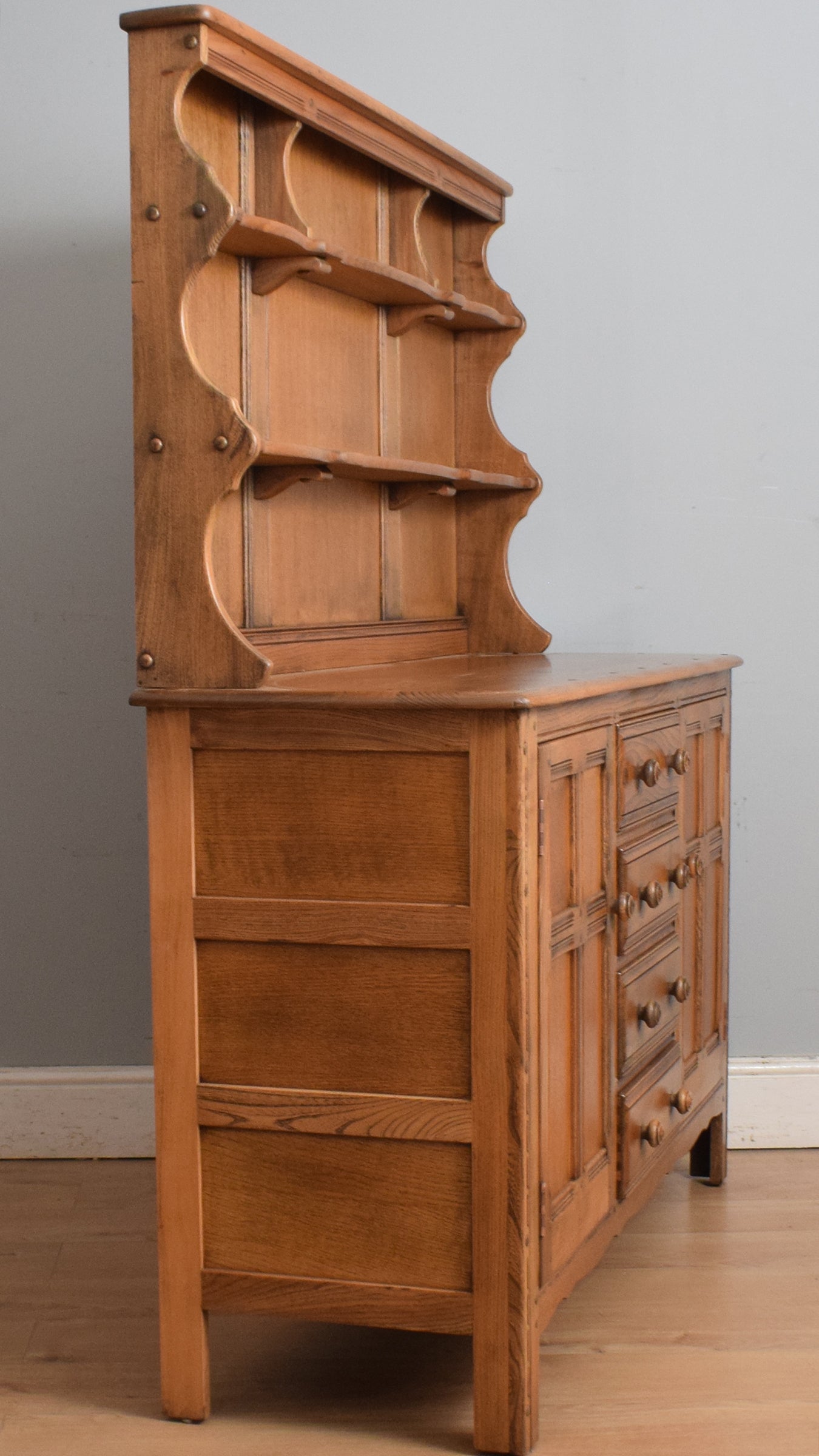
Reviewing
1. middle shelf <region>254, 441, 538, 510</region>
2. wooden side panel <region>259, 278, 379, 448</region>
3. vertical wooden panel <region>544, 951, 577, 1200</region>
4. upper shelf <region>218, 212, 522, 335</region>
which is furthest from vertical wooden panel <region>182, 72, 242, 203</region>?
vertical wooden panel <region>544, 951, 577, 1200</region>

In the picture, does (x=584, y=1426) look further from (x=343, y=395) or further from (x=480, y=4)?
(x=480, y=4)

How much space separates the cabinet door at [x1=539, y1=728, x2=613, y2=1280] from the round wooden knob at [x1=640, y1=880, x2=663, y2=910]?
0.52 feet

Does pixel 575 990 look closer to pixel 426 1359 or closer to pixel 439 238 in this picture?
pixel 426 1359

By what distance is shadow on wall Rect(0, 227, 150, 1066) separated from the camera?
325 cm

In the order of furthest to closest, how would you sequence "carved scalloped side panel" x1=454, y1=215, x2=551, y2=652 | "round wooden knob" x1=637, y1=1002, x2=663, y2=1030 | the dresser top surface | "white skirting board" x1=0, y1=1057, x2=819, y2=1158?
"white skirting board" x1=0, y1=1057, x2=819, y2=1158 → "carved scalloped side panel" x1=454, y1=215, x2=551, y2=652 → "round wooden knob" x1=637, y1=1002, x2=663, y2=1030 → the dresser top surface

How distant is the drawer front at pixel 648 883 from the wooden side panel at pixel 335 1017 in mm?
469

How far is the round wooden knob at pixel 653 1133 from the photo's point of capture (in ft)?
8.29

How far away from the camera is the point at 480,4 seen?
3275 millimetres

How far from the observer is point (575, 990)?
225cm

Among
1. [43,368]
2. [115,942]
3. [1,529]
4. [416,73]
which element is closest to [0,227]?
[43,368]

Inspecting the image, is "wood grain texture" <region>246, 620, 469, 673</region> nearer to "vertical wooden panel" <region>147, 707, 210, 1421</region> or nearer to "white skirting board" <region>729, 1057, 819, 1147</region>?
"vertical wooden panel" <region>147, 707, 210, 1421</region>

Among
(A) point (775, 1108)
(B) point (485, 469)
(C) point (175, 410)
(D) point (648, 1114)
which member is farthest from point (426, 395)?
(A) point (775, 1108)

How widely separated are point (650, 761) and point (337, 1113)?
2.65ft

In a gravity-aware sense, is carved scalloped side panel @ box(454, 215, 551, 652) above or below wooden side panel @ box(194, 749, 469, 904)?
above
